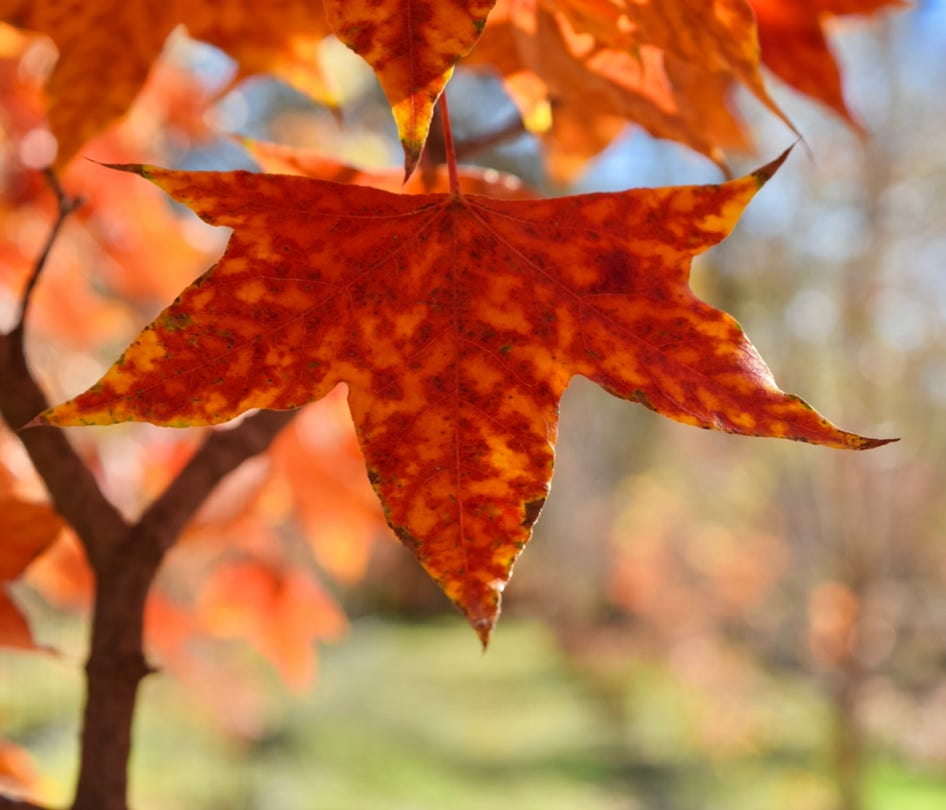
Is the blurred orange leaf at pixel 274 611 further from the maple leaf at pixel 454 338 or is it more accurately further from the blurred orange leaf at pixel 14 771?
the maple leaf at pixel 454 338

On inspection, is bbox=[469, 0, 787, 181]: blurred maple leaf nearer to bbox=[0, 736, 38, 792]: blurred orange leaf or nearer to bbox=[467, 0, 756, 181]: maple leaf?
bbox=[467, 0, 756, 181]: maple leaf

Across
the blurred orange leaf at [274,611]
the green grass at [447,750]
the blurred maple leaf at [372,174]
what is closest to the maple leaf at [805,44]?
the blurred maple leaf at [372,174]

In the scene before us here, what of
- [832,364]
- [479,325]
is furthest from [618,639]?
[479,325]

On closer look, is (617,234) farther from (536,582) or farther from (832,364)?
(536,582)

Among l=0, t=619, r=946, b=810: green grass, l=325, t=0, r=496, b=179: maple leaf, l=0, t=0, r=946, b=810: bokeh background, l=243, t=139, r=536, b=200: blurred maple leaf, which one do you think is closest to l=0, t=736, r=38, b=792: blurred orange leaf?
l=0, t=0, r=946, b=810: bokeh background

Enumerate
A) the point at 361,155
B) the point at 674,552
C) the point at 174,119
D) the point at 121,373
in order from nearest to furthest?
the point at 121,373, the point at 361,155, the point at 174,119, the point at 674,552
